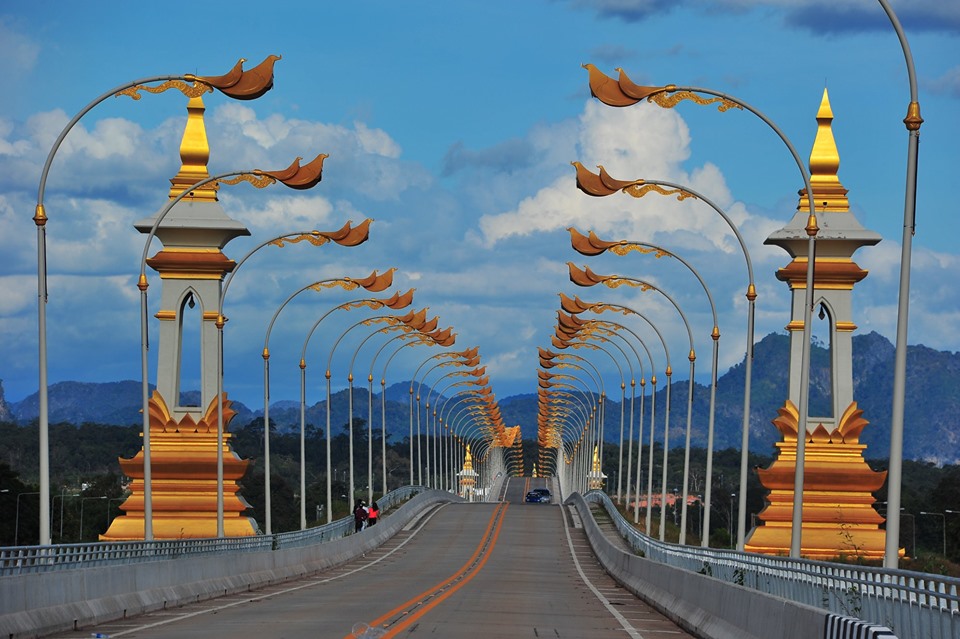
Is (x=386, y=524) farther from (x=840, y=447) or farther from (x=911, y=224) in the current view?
(x=911, y=224)

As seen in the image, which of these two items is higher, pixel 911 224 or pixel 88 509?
pixel 911 224

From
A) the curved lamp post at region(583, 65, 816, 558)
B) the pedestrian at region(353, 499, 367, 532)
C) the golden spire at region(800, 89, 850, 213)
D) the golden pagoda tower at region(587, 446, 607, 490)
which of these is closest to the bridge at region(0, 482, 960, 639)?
the curved lamp post at region(583, 65, 816, 558)

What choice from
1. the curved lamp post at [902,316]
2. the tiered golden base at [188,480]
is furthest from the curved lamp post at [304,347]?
the curved lamp post at [902,316]

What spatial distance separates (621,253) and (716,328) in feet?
11.7

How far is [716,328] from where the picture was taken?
2047 inches

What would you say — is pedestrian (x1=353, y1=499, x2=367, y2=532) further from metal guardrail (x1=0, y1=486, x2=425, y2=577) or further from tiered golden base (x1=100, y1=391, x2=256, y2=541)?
tiered golden base (x1=100, y1=391, x2=256, y2=541)

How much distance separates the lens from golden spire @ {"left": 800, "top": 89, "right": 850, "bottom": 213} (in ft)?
216

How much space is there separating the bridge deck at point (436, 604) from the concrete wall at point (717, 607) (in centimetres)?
46

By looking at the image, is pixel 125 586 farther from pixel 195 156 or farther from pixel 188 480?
pixel 195 156

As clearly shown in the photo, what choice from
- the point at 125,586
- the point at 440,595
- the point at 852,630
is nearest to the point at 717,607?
the point at 125,586

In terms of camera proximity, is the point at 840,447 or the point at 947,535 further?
the point at 947,535

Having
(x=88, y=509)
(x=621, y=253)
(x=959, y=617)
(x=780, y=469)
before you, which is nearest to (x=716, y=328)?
(x=621, y=253)

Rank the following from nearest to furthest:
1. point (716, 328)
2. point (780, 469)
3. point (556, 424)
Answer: point (716, 328) → point (780, 469) → point (556, 424)

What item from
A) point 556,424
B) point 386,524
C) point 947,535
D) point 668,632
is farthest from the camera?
point 556,424
